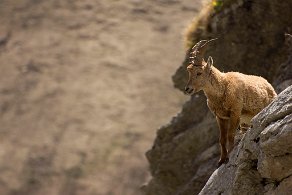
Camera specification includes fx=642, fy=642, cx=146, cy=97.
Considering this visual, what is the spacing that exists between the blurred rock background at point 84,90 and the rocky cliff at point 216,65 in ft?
97.7

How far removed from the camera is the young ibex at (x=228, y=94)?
40.3 ft

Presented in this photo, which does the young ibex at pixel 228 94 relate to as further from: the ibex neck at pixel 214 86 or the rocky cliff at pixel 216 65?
the rocky cliff at pixel 216 65

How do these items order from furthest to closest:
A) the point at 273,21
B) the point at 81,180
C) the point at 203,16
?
1. the point at 81,180
2. the point at 203,16
3. the point at 273,21

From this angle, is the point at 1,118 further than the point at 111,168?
Yes

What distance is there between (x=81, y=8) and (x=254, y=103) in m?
59.6

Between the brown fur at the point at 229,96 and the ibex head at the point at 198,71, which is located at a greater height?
the ibex head at the point at 198,71

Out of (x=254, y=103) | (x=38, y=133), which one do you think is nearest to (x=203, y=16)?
(x=254, y=103)

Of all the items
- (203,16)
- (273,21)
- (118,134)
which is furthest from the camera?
(118,134)

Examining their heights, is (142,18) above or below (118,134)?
above

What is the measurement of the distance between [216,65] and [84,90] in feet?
133

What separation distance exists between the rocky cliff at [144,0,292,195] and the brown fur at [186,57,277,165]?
5.67m

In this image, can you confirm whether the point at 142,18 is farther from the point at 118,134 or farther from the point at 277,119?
the point at 277,119

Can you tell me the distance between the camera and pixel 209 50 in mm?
21531

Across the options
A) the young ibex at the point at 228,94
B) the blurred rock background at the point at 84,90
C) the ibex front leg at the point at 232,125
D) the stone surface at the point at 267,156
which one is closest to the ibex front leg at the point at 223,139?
the young ibex at the point at 228,94
